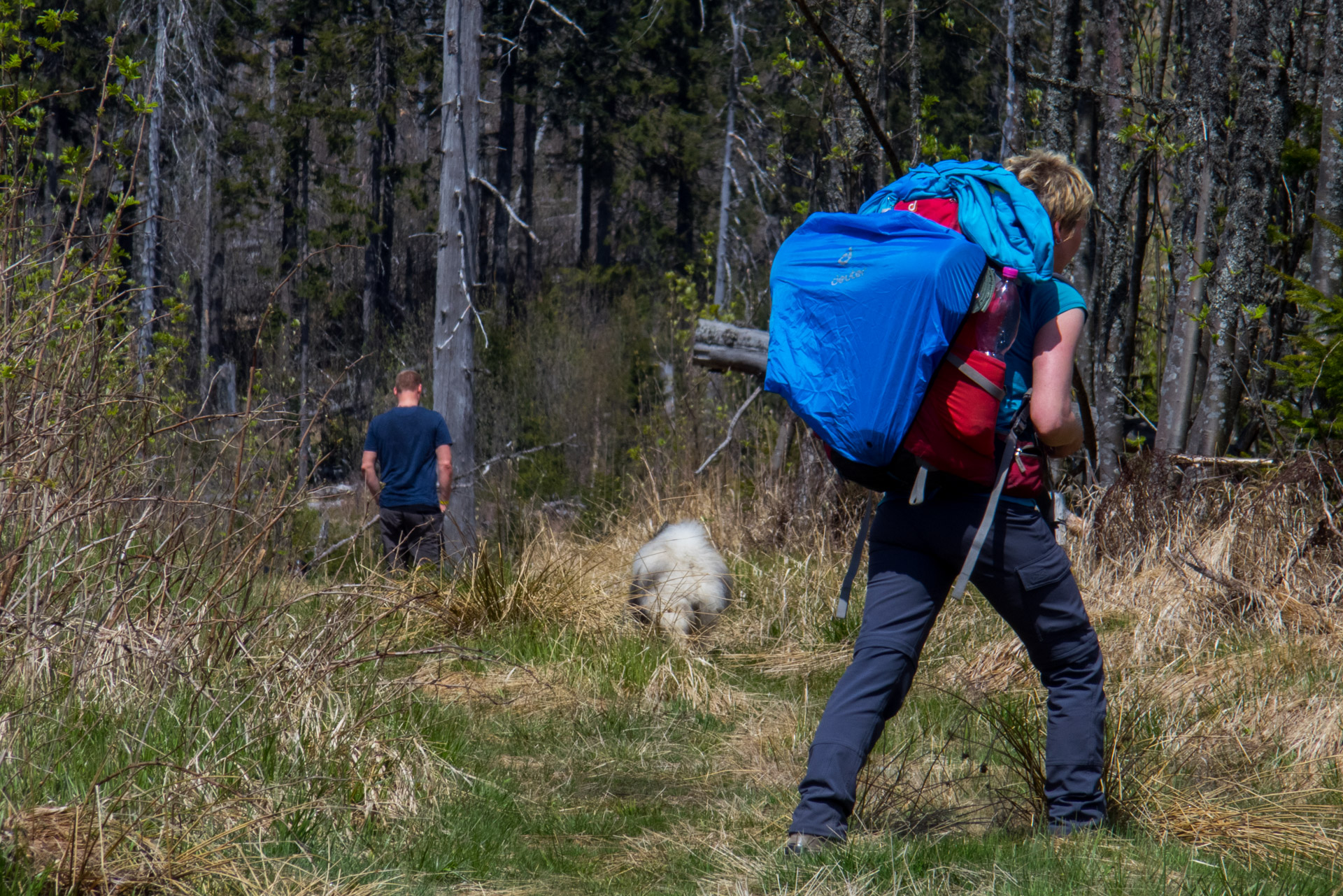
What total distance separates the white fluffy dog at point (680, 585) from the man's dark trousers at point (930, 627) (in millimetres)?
2778

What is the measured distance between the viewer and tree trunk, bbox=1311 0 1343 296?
552cm

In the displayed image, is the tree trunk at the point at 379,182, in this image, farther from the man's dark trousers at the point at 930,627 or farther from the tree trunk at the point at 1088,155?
the man's dark trousers at the point at 930,627

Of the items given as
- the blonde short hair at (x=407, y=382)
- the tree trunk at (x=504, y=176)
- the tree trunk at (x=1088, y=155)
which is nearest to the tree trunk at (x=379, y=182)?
the tree trunk at (x=504, y=176)

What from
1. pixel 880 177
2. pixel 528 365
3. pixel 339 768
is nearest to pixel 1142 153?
pixel 880 177

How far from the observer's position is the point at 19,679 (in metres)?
3.04

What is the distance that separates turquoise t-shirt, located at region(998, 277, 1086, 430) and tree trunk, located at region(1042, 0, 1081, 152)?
474 centimetres

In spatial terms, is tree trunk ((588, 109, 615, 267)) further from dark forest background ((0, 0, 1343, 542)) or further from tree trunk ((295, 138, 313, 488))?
tree trunk ((295, 138, 313, 488))

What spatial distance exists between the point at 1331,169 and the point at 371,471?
237 inches

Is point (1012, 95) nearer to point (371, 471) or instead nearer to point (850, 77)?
point (850, 77)

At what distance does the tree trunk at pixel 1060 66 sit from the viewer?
22.4 feet

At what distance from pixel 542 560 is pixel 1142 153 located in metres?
4.55

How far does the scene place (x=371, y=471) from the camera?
759cm

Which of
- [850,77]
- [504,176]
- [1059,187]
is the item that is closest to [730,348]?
[850,77]

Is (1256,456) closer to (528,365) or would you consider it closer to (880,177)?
(880,177)
